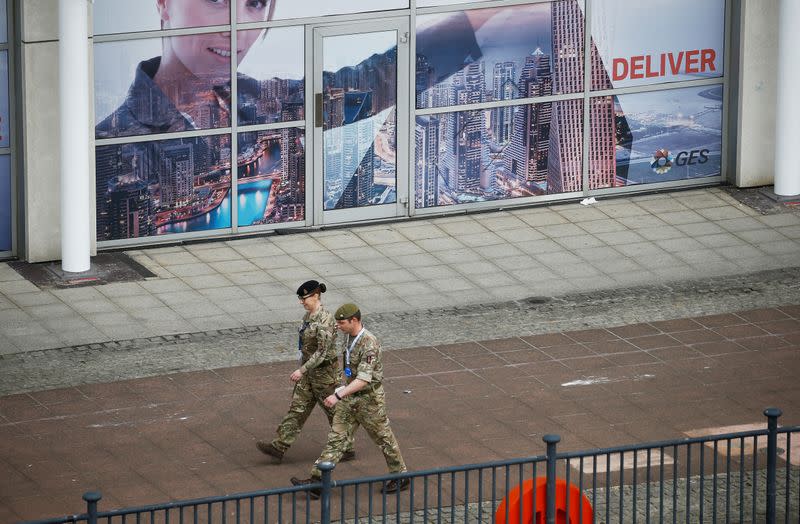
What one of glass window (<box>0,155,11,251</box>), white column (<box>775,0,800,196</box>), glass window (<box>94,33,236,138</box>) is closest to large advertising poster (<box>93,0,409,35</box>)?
glass window (<box>94,33,236,138</box>)

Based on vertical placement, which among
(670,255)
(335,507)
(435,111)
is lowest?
(335,507)

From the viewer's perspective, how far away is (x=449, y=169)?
66.6ft

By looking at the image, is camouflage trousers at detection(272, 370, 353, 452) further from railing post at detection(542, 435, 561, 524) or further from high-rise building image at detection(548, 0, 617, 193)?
high-rise building image at detection(548, 0, 617, 193)

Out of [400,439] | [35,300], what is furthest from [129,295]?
[400,439]

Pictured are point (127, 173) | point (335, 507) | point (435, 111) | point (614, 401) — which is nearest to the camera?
point (335, 507)

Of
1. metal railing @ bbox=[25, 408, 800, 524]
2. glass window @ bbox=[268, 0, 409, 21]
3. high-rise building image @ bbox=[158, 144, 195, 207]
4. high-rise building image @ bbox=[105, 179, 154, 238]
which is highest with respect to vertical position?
glass window @ bbox=[268, 0, 409, 21]

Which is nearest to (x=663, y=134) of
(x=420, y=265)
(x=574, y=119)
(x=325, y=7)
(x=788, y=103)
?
(x=574, y=119)

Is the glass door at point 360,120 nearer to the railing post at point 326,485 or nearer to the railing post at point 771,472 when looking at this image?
the railing post at point 771,472

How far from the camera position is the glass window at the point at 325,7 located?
750 inches

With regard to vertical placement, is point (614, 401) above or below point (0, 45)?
below

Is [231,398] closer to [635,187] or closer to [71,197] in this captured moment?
[71,197]

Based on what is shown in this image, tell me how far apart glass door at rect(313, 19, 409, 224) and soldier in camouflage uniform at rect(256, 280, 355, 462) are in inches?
259

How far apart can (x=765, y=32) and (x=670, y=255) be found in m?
3.75

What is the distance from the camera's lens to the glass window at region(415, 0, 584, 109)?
20.0m
